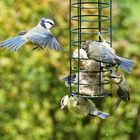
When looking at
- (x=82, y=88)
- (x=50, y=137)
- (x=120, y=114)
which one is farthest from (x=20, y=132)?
(x=82, y=88)

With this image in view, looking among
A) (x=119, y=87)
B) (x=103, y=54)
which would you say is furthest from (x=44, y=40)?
(x=119, y=87)

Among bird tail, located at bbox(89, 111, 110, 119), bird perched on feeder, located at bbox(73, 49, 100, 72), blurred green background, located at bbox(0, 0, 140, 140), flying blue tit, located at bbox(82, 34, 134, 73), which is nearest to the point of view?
flying blue tit, located at bbox(82, 34, 134, 73)

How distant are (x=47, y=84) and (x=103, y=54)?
197cm

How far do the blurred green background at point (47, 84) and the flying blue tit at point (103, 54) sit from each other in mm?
1621

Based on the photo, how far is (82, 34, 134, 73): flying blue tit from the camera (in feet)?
10.1

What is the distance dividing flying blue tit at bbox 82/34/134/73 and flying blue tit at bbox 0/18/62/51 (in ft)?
0.60

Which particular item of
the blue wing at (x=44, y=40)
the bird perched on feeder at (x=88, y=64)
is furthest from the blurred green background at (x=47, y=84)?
the blue wing at (x=44, y=40)

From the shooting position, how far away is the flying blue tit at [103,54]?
10.1 ft

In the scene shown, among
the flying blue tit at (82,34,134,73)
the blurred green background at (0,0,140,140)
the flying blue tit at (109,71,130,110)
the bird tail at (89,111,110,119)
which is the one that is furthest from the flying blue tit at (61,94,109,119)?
the blurred green background at (0,0,140,140)

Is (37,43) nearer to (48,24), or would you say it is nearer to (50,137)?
(48,24)

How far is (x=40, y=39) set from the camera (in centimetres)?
320

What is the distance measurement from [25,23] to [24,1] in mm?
191

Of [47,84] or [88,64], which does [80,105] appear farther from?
[47,84]

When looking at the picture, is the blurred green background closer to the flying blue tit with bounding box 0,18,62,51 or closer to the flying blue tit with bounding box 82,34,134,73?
the flying blue tit with bounding box 0,18,62,51
